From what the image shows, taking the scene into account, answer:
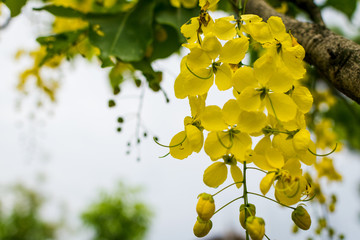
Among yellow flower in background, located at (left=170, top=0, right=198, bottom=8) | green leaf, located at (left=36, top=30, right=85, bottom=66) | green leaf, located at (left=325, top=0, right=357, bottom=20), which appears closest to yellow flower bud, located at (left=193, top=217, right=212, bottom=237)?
yellow flower in background, located at (left=170, top=0, right=198, bottom=8)

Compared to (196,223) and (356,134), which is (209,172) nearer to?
(196,223)

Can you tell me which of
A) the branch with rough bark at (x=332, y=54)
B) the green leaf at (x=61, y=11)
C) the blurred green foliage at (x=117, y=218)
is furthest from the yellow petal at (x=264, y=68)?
the blurred green foliage at (x=117, y=218)

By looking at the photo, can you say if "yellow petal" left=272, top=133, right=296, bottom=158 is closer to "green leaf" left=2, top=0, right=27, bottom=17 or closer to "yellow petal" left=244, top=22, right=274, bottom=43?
"yellow petal" left=244, top=22, right=274, bottom=43

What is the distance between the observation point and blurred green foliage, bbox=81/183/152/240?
19.6ft

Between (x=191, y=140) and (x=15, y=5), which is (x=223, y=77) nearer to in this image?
(x=191, y=140)

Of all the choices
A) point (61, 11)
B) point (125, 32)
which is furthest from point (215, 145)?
point (61, 11)

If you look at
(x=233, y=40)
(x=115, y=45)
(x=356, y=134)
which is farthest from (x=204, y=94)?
(x=356, y=134)

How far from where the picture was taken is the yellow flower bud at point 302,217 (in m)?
0.29

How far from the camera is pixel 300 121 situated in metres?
0.30

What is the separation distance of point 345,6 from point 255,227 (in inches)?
30.5

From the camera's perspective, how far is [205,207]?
286mm

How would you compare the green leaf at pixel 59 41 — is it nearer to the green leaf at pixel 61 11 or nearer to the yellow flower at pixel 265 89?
the green leaf at pixel 61 11

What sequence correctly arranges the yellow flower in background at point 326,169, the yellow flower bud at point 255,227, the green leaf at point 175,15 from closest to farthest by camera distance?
the yellow flower bud at point 255,227, the green leaf at point 175,15, the yellow flower in background at point 326,169

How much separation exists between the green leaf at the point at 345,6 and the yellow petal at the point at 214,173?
0.71 metres
